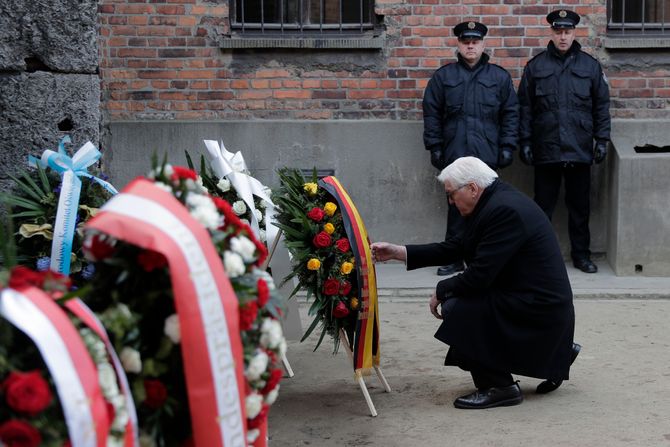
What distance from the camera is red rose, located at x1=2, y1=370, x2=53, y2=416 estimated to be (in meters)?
2.74

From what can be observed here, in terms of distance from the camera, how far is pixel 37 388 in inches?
109

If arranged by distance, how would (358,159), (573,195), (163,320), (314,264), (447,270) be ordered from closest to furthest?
(163,320)
(314,264)
(447,270)
(573,195)
(358,159)

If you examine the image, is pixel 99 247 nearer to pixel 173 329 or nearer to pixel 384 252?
pixel 173 329

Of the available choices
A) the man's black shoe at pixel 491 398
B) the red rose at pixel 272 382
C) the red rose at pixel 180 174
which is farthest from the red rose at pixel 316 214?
the red rose at pixel 272 382

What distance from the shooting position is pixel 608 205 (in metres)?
9.32

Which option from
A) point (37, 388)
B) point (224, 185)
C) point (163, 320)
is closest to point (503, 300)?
point (224, 185)

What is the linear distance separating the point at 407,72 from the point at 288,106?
1004mm

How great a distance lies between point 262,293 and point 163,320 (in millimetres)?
360

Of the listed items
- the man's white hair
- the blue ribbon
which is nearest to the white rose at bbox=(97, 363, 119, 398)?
the blue ribbon

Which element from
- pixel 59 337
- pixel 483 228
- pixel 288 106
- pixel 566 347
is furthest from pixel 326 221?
pixel 288 106

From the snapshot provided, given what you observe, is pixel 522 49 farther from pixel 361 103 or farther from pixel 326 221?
pixel 326 221

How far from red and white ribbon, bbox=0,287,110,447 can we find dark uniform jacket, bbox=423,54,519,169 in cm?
615

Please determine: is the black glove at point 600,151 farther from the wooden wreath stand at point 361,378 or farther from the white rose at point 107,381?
the white rose at point 107,381

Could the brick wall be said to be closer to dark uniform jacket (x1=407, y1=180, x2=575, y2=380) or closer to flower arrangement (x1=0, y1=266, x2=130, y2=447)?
dark uniform jacket (x1=407, y1=180, x2=575, y2=380)
